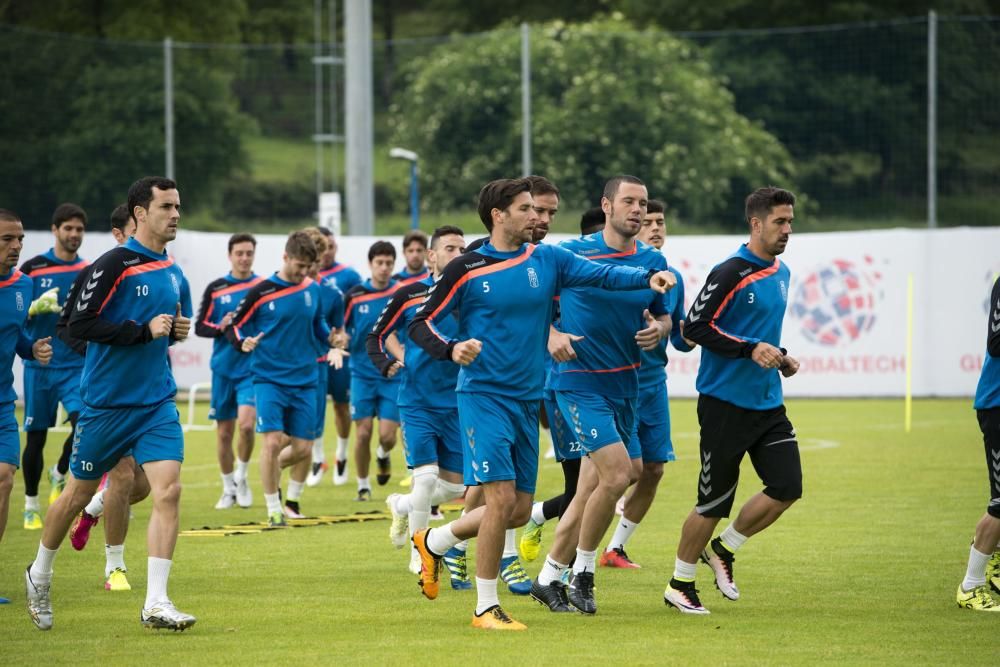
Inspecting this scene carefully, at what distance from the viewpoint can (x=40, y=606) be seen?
8.97 metres

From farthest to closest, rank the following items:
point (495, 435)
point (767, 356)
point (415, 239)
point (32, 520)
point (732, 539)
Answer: point (415, 239), point (32, 520), point (732, 539), point (767, 356), point (495, 435)

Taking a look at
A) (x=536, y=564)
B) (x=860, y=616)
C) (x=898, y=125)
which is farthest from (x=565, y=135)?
(x=860, y=616)

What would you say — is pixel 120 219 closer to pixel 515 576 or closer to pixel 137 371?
pixel 137 371

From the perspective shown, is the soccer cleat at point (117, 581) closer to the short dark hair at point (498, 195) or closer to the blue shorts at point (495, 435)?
the blue shorts at point (495, 435)

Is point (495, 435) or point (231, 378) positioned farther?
point (231, 378)

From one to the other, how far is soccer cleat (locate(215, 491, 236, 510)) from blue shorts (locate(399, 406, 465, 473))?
14.0 feet

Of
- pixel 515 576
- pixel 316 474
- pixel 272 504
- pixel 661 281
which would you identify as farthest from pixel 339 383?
pixel 661 281

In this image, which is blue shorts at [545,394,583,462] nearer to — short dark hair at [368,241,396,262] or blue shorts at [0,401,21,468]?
blue shorts at [0,401,21,468]

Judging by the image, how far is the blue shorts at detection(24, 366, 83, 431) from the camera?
13516 mm

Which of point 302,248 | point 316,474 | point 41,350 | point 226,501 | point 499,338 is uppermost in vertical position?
point 302,248

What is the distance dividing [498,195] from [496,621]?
230 cm

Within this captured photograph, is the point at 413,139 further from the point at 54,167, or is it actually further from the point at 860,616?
the point at 860,616

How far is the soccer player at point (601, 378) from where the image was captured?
9.32 metres

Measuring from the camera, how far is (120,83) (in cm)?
3269
